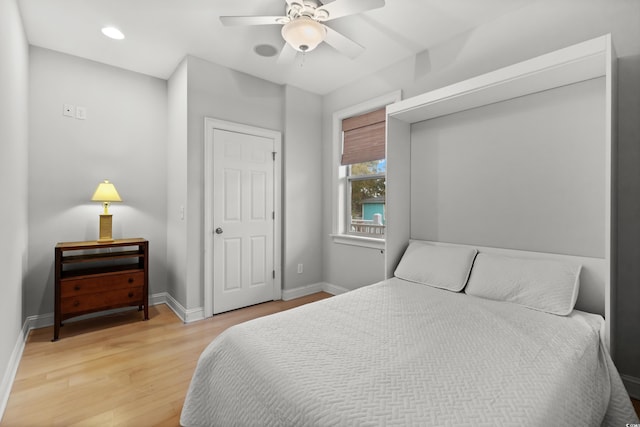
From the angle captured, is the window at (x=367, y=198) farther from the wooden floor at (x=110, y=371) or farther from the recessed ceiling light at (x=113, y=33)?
the recessed ceiling light at (x=113, y=33)

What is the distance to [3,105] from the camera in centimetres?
179

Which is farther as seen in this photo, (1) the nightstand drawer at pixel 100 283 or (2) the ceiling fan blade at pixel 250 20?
(1) the nightstand drawer at pixel 100 283

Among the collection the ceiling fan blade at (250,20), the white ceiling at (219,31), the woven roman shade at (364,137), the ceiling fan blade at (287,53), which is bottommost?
the woven roman shade at (364,137)

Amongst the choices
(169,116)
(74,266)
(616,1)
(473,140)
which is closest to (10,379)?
(74,266)

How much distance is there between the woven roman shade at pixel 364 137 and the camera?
11.0 feet

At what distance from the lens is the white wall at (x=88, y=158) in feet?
9.42

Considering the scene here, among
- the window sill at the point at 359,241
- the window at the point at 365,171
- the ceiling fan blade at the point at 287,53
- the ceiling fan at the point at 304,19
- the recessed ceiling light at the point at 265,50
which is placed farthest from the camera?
the window at the point at 365,171

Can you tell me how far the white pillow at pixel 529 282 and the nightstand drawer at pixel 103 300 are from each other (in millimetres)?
2991

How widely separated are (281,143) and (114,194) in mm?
1831

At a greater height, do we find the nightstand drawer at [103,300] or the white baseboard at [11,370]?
the nightstand drawer at [103,300]

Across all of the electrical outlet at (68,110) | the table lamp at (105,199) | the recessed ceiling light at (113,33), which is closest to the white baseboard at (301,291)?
the table lamp at (105,199)

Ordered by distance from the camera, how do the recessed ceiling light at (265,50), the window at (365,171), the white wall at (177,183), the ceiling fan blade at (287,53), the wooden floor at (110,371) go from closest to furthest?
the wooden floor at (110,371) < the ceiling fan blade at (287,53) < the recessed ceiling light at (265,50) < the white wall at (177,183) < the window at (365,171)

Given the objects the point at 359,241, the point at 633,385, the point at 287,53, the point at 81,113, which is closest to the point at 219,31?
the point at 287,53

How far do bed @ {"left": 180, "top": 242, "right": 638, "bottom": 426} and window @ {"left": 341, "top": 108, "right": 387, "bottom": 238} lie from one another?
5.01 ft
